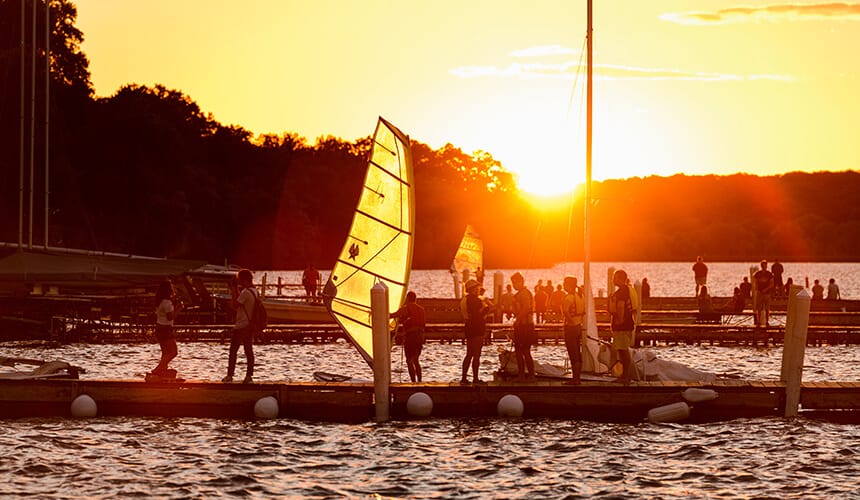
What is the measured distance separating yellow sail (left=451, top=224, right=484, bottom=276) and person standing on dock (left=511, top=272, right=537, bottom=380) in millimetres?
45031

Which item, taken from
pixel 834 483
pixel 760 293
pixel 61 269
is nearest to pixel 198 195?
pixel 61 269

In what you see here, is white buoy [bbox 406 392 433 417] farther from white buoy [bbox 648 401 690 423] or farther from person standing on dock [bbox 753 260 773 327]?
person standing on dock [bbox 753 260 773 327]

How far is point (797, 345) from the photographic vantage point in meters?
23.5

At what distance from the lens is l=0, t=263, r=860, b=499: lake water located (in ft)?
61.7

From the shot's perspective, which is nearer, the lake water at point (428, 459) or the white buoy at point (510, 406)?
the lake water at point (428, 459)

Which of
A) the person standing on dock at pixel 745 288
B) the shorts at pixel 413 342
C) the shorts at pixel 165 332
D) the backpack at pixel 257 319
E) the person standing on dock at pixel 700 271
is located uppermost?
the person standing on dock at pixel 700 271

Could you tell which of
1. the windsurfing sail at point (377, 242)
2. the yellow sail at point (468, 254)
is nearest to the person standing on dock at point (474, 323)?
the windsurfing sail at point (377, 242)

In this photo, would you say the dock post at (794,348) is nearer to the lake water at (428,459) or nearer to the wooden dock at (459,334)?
the lake water at (428,459)

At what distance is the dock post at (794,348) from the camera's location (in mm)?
23578

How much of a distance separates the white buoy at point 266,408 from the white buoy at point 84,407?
316 cm

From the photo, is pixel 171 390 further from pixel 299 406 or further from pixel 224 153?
pixel 224 153

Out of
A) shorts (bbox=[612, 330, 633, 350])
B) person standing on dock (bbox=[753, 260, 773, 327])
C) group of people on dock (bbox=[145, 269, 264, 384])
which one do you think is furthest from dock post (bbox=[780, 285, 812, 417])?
person standing on dock (bbox=[753, 260, 773, 327])

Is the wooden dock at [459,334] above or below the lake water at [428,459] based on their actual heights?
above

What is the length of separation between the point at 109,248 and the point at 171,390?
242ft
